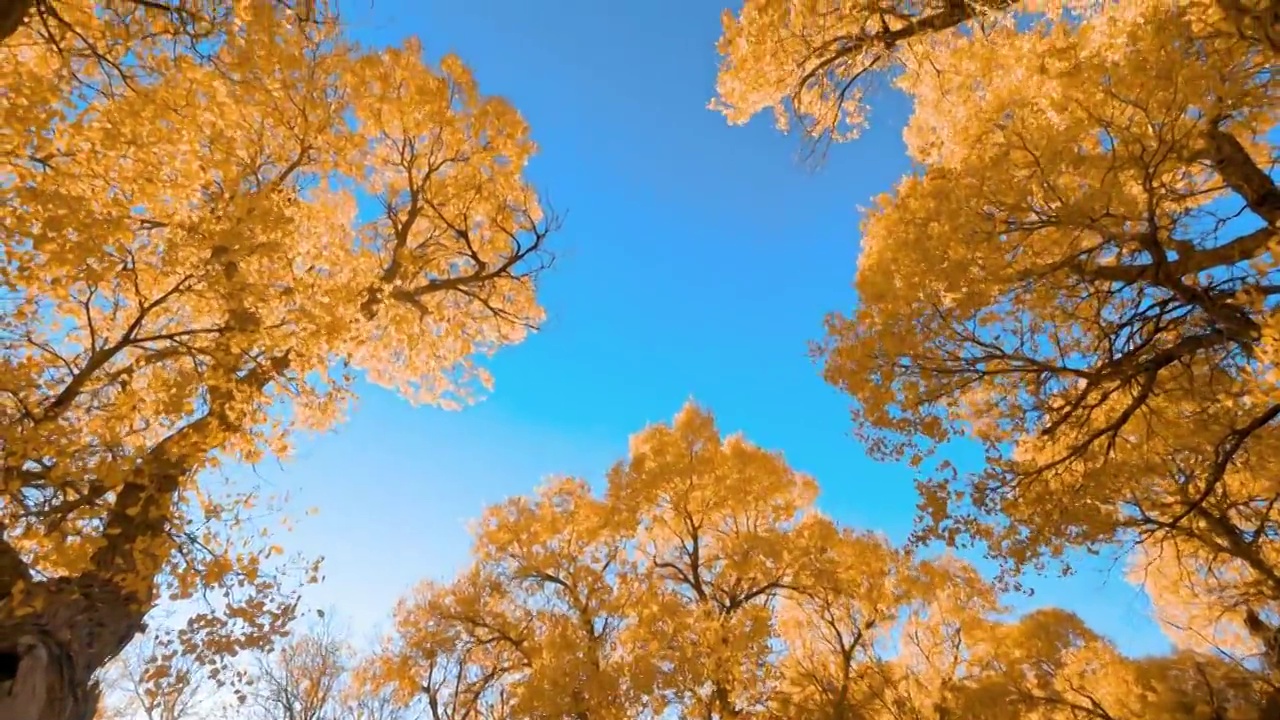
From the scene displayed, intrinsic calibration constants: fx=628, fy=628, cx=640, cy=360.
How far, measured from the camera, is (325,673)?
15.6m

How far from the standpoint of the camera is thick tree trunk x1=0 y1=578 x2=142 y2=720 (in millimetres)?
3605

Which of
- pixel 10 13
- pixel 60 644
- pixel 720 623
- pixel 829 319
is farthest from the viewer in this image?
pixel 720 623

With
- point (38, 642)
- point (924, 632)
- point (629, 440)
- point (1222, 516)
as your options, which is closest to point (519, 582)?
point (629, 440)

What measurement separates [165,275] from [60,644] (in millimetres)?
2462

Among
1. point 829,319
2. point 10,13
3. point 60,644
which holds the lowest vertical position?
point 60,644

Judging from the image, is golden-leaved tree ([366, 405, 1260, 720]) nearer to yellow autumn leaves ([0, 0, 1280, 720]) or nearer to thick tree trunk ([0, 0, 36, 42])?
yellow autumn leaves ([0, 0, 1280, 720])

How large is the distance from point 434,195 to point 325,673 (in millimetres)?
13932

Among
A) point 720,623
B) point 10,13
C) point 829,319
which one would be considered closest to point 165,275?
point 10,13

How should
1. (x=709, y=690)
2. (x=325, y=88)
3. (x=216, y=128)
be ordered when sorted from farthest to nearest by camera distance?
(x=709, y=690) < (x=325, y=88) < (x=216, y=128)

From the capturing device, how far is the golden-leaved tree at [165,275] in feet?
12.1

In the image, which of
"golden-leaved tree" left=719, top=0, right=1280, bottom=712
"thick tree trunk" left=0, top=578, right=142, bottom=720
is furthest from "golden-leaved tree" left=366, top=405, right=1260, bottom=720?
"thick tree trunk" left=0, top=578, right=142, bottom=720

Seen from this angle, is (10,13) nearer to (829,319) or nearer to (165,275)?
(165,275)

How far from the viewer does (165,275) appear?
4566 mm

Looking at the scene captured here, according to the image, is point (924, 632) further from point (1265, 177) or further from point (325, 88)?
point (325, 88)
